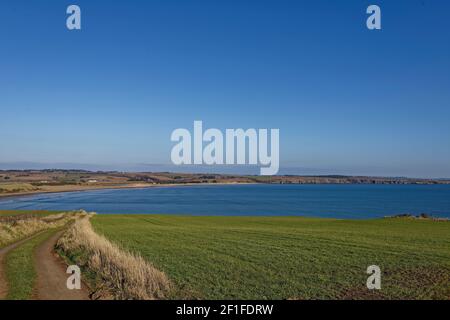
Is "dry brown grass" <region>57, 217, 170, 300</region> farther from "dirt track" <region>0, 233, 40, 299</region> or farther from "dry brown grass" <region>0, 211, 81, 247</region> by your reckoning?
"dry brown grass" <region>0, 211, 81, 247</region>

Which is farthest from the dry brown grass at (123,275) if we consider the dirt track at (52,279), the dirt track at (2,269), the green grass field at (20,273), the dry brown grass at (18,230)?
the dry brown grass at (18,230)

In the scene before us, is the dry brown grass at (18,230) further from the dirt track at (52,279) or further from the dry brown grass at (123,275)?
the dry brown grass at (123,275)

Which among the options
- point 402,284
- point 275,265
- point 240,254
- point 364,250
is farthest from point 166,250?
point 402,284

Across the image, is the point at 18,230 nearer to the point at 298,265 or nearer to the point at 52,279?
the point at 52,279

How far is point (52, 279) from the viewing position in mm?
15008

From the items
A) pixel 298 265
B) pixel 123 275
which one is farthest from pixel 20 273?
pixel 298 265

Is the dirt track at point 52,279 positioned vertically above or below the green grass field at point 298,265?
above

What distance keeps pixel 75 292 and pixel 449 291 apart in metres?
14.0

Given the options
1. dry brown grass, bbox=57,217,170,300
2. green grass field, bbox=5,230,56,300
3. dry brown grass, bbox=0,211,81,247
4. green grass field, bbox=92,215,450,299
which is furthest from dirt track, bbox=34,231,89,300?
dry brown grass, bbox=0,211,81,247

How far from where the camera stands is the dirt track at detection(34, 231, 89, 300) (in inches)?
499

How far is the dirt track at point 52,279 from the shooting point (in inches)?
499

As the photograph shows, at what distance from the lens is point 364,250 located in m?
24.6
